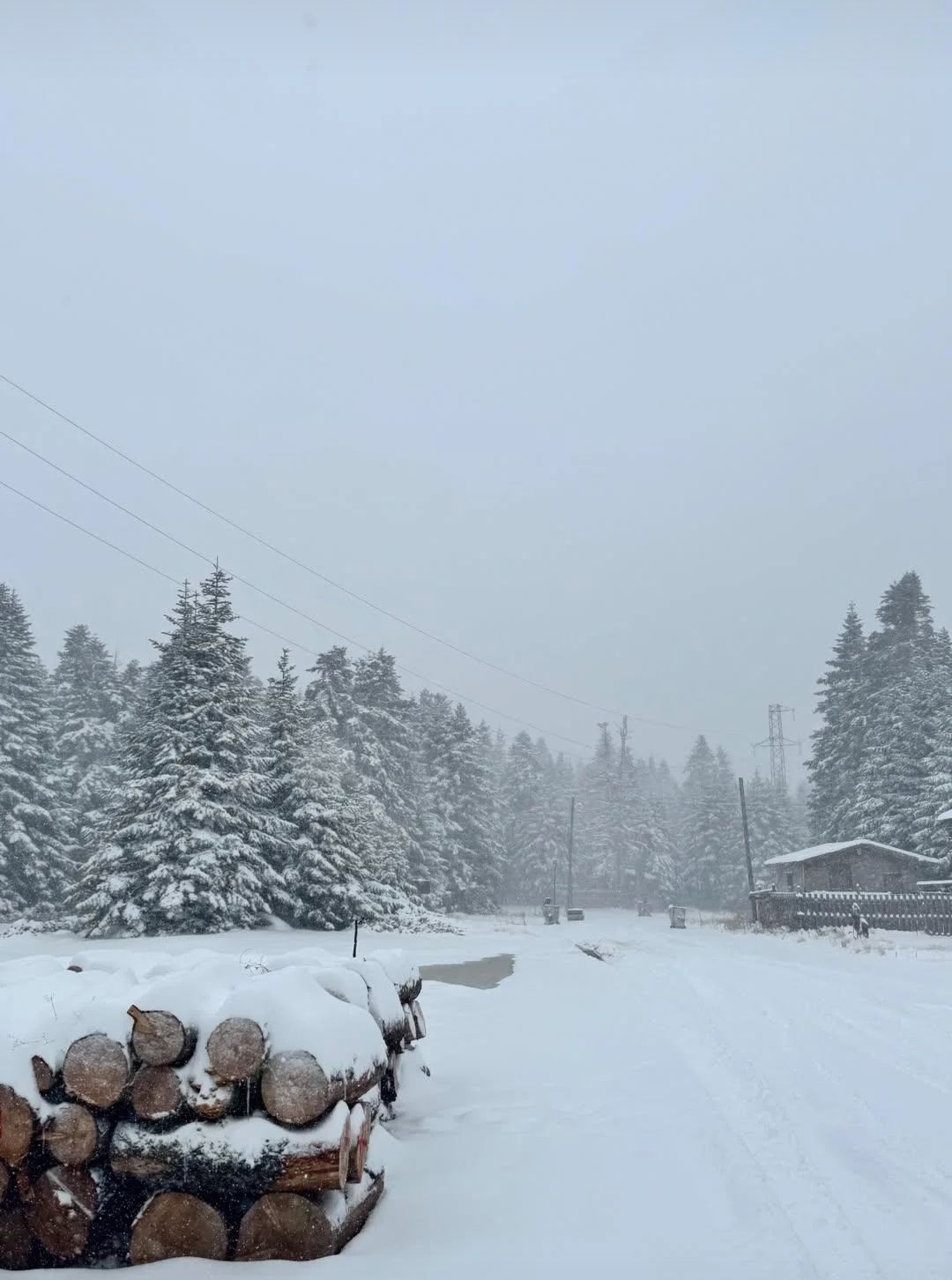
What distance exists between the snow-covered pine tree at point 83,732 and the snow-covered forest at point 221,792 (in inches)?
3.9

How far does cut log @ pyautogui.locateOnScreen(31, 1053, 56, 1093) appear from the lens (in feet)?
13.8

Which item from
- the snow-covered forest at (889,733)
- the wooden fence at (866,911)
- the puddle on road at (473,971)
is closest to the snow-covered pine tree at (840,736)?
the snow-covered forest at (889,733)

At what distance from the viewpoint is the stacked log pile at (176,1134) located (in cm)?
405

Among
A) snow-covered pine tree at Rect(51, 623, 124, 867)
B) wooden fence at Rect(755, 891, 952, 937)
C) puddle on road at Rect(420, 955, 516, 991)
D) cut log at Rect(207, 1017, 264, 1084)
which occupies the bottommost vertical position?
puddle on road at Rect(420, 955, 516, 991)

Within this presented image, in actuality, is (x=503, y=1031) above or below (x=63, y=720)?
below

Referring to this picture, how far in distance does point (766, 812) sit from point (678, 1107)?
6392cm

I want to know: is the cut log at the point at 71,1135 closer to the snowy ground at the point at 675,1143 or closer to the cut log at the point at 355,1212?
the snowy ground at the point at 675,1143

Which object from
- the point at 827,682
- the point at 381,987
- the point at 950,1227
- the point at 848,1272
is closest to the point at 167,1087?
the point at 381,987

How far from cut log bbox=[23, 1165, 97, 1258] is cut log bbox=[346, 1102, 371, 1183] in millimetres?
1211

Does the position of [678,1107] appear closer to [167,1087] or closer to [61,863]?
[167,1087]

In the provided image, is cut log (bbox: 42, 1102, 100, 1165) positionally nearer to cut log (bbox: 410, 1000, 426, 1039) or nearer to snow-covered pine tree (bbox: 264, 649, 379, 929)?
cut log (bbox: 410, 1000, 426, 1039)

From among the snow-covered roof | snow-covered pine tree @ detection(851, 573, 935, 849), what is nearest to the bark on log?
the snow-covered roof

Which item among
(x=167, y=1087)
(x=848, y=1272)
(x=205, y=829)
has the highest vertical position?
(x=205, y=829)

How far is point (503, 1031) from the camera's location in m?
9.77
